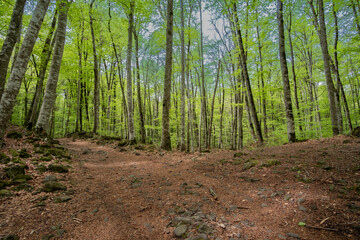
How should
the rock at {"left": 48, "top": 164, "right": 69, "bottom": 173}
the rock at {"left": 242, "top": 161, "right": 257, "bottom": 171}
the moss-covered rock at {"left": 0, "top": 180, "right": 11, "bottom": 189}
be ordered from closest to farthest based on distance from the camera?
the moss-covered rock at {"left": 0, "top": 180, "right": 11, "bottom": 189}, the rock at {"left": 48, "top": 164, "right": 69, "bottom": 173}, the rock at {"left": 242, "top": 161, "right": 257, "bottom": 171}

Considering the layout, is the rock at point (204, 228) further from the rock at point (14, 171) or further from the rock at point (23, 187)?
the rock at point (14, 171)

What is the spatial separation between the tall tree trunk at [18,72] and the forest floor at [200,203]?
1.24 metres

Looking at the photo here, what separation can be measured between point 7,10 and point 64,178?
12.4 m

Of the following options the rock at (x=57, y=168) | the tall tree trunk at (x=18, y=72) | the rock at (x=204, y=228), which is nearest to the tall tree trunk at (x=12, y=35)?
the tall tree trunk at (x=18, y=72)

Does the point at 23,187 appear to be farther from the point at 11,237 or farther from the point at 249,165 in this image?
the point at 249,165

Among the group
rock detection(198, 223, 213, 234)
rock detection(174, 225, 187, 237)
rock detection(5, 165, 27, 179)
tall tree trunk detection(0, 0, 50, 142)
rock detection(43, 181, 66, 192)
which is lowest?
rock detection(174, 225, 187, 237)

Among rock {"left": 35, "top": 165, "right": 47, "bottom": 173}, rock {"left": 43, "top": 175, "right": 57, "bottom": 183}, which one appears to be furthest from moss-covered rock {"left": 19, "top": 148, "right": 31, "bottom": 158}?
rock {"left": 43, "top": 175, "right": 57, "bottom": 183}

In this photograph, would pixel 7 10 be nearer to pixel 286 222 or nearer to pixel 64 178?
pixel 64 178

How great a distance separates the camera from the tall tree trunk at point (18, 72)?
137 inches

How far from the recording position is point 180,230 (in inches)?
86.7

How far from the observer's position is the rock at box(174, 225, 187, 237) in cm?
214

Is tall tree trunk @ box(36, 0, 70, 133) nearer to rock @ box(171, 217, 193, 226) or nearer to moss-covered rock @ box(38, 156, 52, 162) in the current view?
moss-covered rock @ box(38, 156, 52, 162)

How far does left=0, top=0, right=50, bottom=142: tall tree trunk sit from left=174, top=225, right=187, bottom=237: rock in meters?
4.40

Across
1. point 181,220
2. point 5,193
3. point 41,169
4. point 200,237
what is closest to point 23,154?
point 41,169
